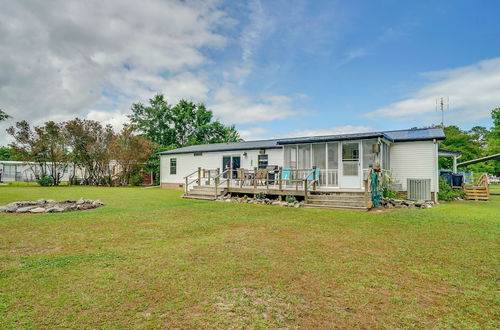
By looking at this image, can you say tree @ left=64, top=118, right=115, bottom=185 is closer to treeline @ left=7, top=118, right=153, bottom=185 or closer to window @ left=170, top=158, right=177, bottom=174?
treeline @ left=7, top=118, right=153, bottom=185

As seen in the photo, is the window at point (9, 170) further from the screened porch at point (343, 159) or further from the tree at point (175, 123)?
the screened porch at point (343, 159)

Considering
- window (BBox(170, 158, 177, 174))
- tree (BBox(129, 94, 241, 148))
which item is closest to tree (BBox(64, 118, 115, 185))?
window (BBox(170, 158, 177, 174))

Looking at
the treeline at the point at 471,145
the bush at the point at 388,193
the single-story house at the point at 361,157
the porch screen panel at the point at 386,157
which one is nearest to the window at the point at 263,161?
the single-story house at the point at 361,157

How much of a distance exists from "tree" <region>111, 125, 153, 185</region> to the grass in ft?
60.0

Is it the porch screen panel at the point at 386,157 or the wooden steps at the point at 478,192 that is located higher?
the porch screen panel at the point at 386,157

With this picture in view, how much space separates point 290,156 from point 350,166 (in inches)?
112

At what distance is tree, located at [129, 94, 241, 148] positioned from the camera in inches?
1336

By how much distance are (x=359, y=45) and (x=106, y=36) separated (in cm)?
1346

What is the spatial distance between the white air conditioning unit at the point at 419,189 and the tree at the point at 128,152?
831 inches

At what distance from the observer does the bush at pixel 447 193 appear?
41.3ft

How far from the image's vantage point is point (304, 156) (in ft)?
39.6

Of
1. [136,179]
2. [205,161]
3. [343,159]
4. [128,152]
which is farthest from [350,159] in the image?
[136,179]

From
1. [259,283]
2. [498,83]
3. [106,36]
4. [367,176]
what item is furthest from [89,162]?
[498,83]

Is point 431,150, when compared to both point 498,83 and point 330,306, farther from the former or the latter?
point 498,83
